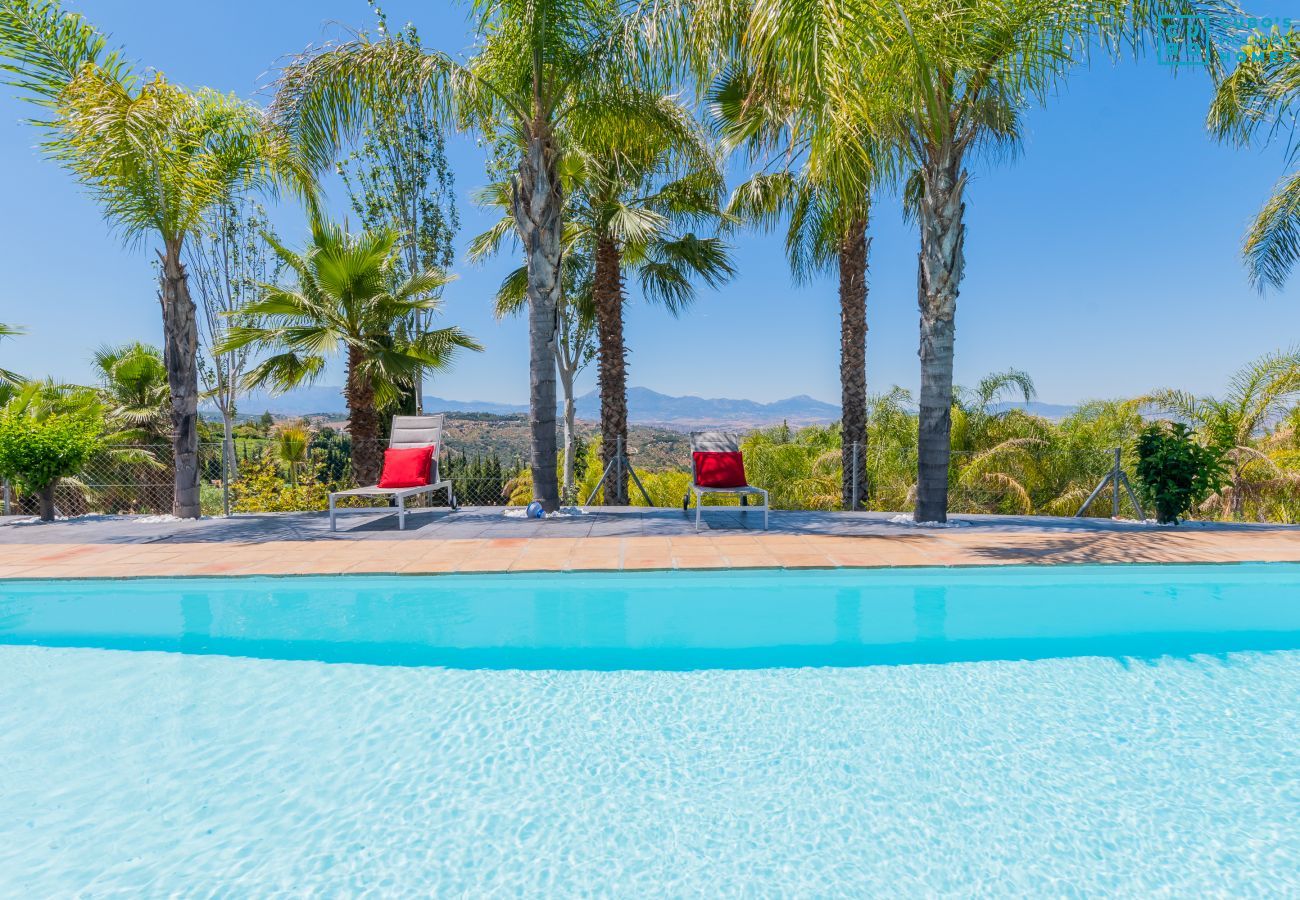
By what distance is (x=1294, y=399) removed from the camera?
1032cm

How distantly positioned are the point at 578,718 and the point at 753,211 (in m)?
9.72

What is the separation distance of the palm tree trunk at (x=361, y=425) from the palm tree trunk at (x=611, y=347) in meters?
3.59

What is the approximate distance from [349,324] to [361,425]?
156 centimetres

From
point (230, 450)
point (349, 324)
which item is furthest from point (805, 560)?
point (230, 450)

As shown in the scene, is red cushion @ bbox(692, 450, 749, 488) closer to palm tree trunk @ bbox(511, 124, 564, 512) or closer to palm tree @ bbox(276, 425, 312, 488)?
palm tree trunk @ bbox(511, 124, 564, 512)

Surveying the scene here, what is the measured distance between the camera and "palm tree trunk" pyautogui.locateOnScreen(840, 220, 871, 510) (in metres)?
10.7

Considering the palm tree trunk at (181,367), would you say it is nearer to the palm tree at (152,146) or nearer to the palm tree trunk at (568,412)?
the palm tree at (152,146)

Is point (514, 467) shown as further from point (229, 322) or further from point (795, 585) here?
point (795, 585)

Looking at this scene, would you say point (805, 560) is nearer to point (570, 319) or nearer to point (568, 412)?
point (568, 412)

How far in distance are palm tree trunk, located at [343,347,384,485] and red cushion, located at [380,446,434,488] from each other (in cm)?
225

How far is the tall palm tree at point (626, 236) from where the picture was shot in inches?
406

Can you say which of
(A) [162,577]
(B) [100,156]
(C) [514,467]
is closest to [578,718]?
(A) [162,577]

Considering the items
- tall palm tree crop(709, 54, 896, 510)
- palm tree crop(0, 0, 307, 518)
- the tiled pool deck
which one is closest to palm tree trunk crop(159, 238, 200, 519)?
A: palm tree crop(0, 0, 307, 518)

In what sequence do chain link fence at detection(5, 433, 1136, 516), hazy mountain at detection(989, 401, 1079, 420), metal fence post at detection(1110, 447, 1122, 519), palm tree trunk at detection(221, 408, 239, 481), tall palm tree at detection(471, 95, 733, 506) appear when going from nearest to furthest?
→ metal fence post at detection(1110, 447, 1122, 519)
tall palm tree at detection(471, 95, 733, 506)
chain link fence at detection(5, 433, 1136, 516)
palm tree trunk at detection(221, 408, 239, 481)
hazy mountain at detection(989, 401, 1079, 420)
